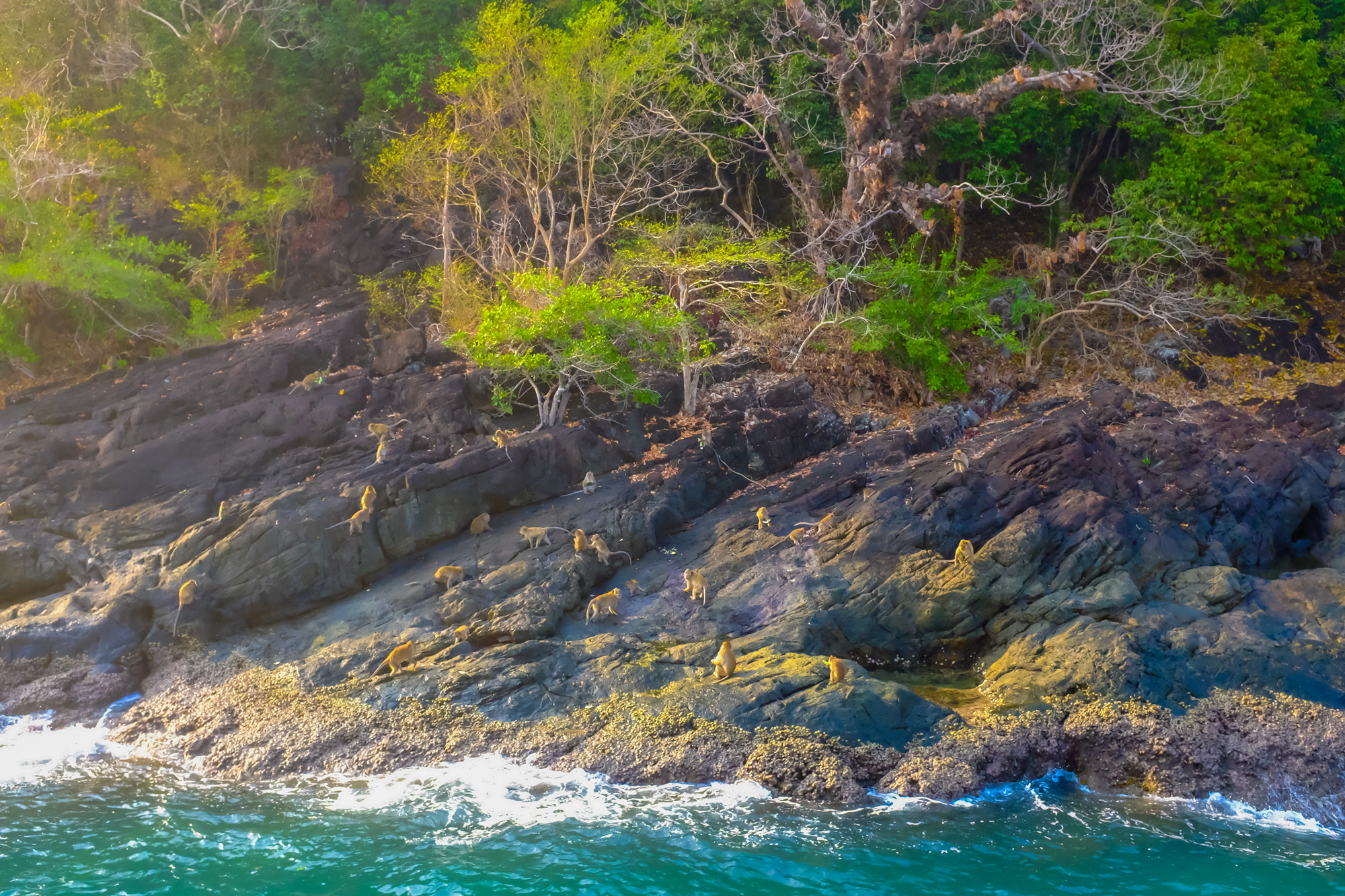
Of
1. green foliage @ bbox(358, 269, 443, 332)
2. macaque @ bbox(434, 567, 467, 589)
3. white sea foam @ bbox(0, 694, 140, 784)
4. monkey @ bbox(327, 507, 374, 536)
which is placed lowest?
white sea foam @ bbox(0, 694, 140, 784)

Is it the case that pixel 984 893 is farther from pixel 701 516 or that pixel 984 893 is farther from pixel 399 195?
pixel 399 195

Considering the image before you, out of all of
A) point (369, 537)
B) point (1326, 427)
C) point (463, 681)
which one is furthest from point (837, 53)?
point (463, 681)

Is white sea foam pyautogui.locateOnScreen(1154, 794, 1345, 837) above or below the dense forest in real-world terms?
below

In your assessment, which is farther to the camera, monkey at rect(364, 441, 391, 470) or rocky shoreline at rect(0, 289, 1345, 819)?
monkey at rect(364, 441, 391, 470)

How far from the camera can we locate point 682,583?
16156 mm

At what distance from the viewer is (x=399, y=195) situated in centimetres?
3041

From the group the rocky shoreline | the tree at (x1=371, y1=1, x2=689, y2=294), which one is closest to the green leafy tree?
the rocky shoreline

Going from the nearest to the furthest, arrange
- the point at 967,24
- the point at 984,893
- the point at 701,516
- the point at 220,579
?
the point at 984,893 < the point at 220,579 < the point at 701,516 < the point at 967,24

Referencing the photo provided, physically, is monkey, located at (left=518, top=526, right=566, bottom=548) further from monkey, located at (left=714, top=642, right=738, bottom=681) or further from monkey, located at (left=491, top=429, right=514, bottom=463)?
monkey, located at (left=714, top=642, right=738, bottom=681)

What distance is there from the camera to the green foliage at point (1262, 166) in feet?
71.9

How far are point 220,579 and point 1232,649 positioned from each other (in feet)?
53.7

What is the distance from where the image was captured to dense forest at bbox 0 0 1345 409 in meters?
21.8

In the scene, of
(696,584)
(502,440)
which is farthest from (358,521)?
(696,584)

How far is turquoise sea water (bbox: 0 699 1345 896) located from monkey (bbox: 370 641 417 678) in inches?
80.3
